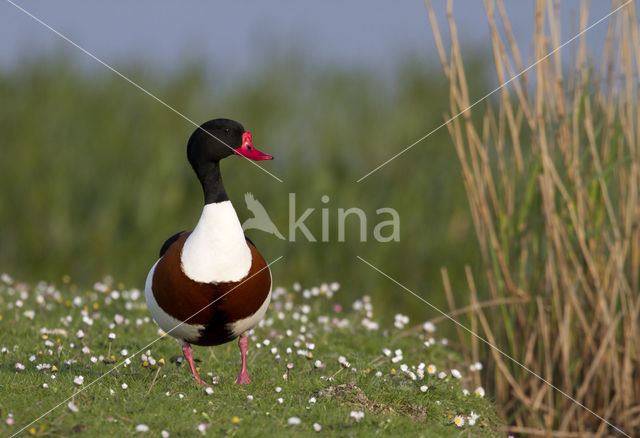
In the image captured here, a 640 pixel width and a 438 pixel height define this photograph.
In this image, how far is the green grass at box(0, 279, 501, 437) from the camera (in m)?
4.38

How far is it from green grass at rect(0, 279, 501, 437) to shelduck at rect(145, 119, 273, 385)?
16.7 inches

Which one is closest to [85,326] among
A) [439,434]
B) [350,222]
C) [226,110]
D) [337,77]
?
[439,434]

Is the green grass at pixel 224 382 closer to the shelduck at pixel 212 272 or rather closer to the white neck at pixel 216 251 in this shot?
the shelduck at pixel 212 272

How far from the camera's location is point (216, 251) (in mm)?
4645

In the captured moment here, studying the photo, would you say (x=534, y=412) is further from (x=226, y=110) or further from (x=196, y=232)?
(x=226, y=110)

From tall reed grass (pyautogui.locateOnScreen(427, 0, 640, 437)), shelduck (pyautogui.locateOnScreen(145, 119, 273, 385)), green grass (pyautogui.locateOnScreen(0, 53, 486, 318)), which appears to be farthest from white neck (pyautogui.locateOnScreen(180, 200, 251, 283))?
green grass (pyautogui.locateOnScreen(0, 53, 486, 318))

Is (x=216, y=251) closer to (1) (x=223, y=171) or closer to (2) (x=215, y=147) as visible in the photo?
(2) (x=215, y=147)

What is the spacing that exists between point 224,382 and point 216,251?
1063mm

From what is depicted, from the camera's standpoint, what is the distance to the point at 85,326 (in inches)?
260

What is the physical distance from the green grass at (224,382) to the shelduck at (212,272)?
0.42 meters

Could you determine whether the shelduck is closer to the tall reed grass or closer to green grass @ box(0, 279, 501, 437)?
green grass @ box(0, 279, 501, 437)

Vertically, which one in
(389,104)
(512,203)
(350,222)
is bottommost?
(350,222)

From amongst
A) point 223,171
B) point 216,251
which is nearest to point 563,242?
point 216,251

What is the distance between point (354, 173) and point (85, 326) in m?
5.20
